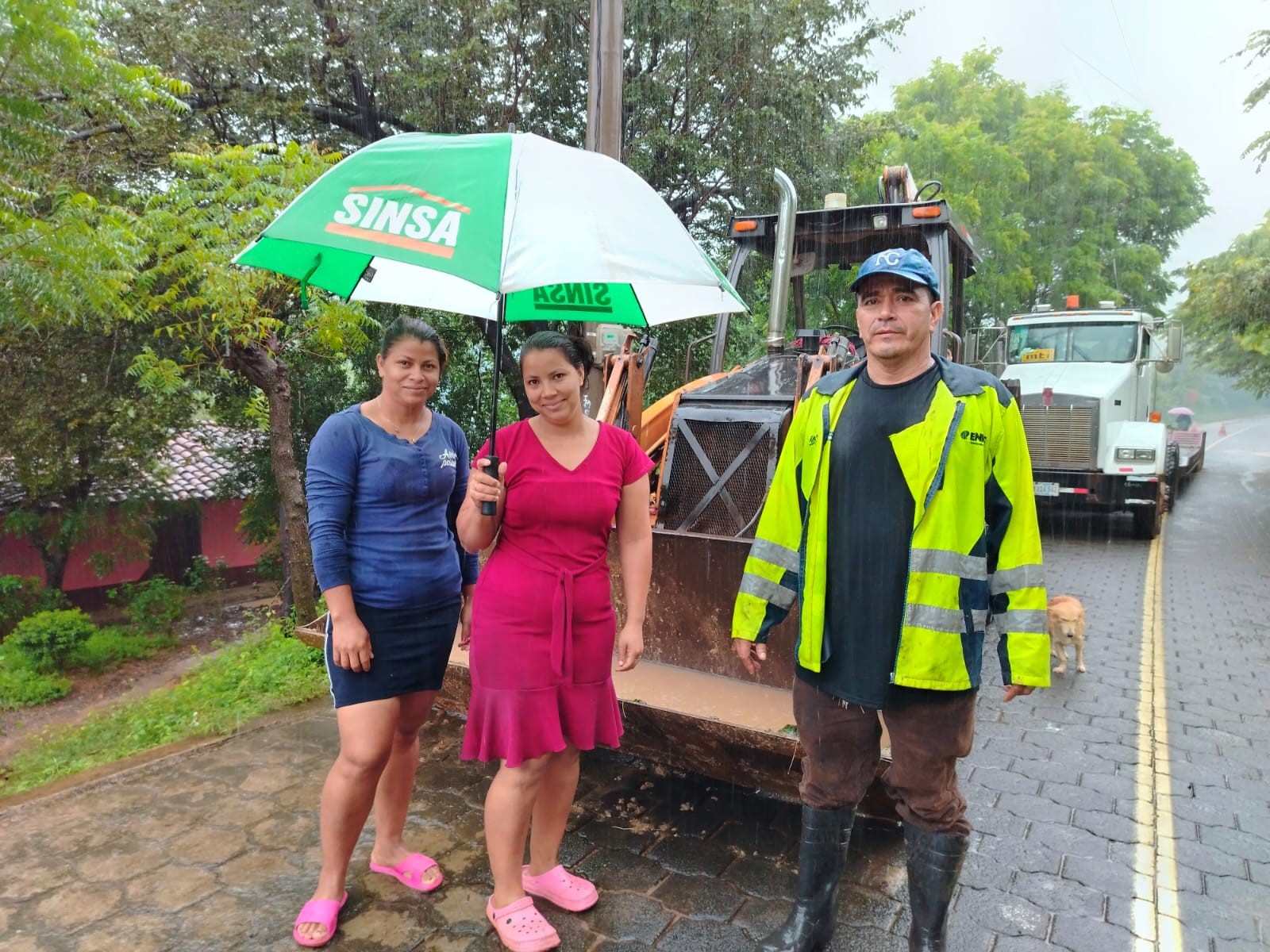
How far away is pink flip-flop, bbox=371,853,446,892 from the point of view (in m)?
2.97

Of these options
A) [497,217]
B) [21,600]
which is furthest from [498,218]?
[21,600]

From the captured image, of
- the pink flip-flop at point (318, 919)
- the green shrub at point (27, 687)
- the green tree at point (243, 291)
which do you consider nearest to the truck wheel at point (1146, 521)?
the green tree at point (243, 291)

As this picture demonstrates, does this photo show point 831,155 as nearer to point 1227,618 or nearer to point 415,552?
point 1227,618

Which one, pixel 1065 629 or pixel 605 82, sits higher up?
pixel 605 82

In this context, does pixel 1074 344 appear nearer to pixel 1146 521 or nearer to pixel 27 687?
pixel 1146 521

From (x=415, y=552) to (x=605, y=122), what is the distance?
165 inches

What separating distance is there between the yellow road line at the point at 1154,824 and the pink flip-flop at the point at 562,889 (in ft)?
5.79

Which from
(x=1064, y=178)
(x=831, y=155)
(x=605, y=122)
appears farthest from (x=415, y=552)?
(x=1064, y=178)

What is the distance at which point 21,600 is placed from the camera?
15289 millimetres

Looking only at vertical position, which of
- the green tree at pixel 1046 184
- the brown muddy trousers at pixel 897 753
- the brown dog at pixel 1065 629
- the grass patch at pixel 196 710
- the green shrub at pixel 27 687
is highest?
the green tree at pixel 1046 184

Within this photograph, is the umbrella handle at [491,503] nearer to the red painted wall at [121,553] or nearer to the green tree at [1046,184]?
the red painted wall at [121,553]

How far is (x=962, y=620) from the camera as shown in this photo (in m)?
2.25

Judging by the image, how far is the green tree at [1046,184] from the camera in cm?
2095

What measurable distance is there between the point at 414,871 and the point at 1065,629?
14.9 feet
